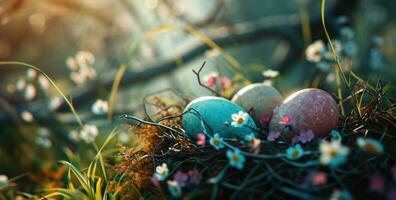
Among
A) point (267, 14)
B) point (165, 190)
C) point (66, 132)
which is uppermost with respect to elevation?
point (165, 190)

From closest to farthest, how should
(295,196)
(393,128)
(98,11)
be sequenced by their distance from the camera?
(295,196) < (393,128) < (98,11)

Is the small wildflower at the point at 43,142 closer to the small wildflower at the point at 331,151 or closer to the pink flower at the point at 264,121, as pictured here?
the pink flower at the point at 264,121

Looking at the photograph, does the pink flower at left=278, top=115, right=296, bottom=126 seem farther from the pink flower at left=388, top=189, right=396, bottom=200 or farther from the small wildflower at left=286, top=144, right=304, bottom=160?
the pink flower at left=388, top=189, right=396, bottom=200

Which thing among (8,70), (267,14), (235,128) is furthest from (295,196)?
(267,14)

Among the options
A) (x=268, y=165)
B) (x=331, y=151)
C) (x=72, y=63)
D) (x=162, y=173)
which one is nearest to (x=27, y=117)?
(x=72, y=63)

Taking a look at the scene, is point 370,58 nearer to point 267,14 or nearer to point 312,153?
point 312,153

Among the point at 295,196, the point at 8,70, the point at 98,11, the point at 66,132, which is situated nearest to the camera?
the point at 295,196

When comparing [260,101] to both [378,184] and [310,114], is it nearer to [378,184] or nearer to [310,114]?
[310,114]

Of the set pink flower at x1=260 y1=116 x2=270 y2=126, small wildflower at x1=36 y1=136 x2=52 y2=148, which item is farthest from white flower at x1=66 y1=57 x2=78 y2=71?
pink flower at x1=260 y1=116 x2=270 y2=126
